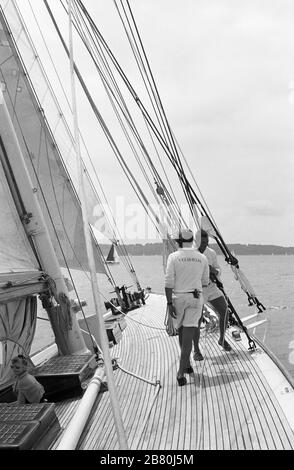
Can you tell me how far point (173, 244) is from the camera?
7.75m

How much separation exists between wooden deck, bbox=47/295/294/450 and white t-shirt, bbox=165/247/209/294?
3.70 ft

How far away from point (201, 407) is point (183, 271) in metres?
1.56

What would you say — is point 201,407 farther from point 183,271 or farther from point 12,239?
point 12,239

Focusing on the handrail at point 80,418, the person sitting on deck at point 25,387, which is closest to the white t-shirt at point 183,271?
the handrail at point 80,418

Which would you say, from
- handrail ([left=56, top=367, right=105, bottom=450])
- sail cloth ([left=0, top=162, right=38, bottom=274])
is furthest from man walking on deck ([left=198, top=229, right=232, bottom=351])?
sail cloth ([left=0, top=162, right=38, bottom=274])

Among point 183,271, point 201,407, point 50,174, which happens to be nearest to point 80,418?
point 201,407

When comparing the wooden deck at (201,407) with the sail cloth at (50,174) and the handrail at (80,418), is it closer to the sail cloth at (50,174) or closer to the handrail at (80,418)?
the handrail at (80,418)

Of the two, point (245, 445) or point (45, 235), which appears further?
point (45, 235)

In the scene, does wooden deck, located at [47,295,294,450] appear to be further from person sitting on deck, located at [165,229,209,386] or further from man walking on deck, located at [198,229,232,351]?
person sitting on deck, located at [165,229,209,386]

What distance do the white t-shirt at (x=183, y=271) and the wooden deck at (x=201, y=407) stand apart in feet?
3.70

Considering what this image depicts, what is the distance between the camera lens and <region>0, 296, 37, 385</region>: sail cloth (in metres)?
5.16
